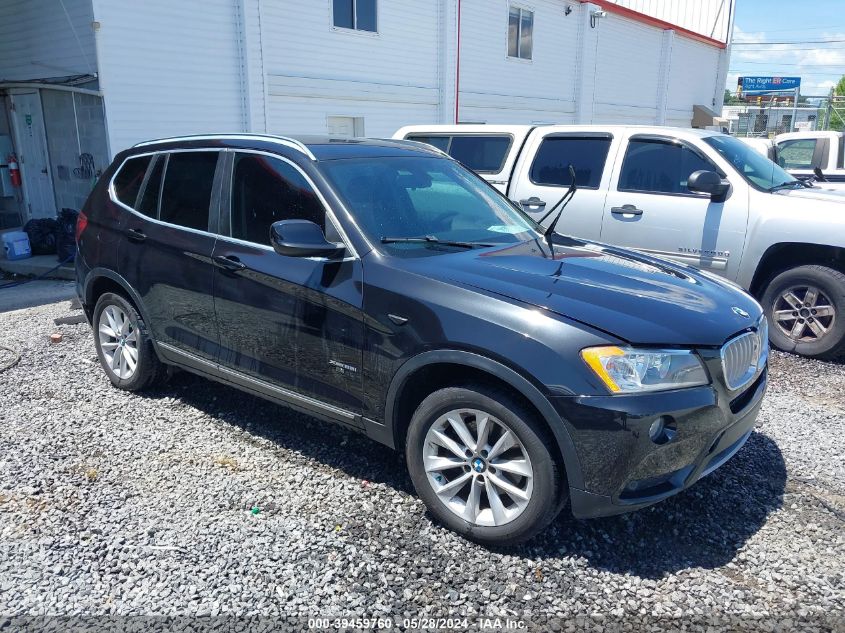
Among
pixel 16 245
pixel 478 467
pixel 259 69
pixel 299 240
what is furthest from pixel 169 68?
pixel 478 467

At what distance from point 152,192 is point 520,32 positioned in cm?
1695

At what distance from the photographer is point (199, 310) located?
4.18 meters

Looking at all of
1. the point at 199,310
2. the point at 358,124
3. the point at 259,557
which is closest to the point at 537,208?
the point at 199,310

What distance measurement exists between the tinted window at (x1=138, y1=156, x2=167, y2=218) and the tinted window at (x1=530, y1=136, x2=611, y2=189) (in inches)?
153

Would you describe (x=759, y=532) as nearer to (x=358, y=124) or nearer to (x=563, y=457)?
(x=563, y=457)

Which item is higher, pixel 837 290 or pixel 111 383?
pixel 837 290

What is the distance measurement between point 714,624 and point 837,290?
404cm

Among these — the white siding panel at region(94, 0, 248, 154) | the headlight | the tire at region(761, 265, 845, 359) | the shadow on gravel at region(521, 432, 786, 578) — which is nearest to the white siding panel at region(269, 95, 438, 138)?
the white siding panel at region(94, 0, 248, 154)

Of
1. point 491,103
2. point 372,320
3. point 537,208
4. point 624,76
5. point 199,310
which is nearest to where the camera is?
point 372,320

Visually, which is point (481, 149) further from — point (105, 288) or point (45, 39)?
point (45, 39)

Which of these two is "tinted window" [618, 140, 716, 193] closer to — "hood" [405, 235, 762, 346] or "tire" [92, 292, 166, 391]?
"hood" [405, 235, 762, 346]

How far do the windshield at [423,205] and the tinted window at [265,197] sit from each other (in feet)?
0.58

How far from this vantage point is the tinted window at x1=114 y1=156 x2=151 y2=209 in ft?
15.7

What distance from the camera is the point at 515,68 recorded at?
19156 mm
